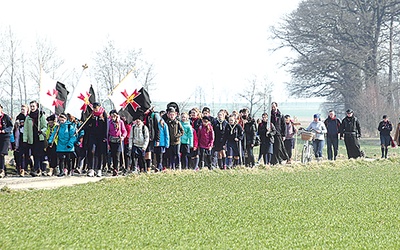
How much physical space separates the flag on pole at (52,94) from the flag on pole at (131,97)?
1745 millimetres

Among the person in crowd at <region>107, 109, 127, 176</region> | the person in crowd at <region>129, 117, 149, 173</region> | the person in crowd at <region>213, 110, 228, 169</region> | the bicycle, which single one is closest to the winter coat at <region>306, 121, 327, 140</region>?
the bicycle

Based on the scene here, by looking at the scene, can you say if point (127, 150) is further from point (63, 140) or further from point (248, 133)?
point (248, 133)

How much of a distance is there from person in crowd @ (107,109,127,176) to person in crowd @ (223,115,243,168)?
3897 millimetres

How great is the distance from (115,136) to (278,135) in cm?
725

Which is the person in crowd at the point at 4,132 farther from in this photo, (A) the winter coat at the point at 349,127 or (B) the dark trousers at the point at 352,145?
(B) the dark trousers at the point at 352,145

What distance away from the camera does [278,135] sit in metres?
26.4

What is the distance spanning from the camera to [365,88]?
221ft

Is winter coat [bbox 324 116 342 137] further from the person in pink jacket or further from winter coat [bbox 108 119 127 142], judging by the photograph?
winter coat [bbox 108 119 127 142]

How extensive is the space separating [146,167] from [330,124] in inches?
423

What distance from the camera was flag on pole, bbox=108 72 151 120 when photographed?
21.5m

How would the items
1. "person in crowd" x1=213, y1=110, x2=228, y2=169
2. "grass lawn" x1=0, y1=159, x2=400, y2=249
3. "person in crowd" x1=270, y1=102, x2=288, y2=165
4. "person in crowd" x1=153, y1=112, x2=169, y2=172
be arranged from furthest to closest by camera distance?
"person in crowd" x1=270, y1=102, x2=288, y2=165
"person in crowd" x1=213, y1=110, x2=228, y2=169
"person in crowd" x1=153, y1=112, x2=169, y2=172
"grass lawn" x1=0, y1=159, x2=400, y2=249

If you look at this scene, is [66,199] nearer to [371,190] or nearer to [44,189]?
[44,189]

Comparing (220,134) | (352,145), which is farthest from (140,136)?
(352,145)

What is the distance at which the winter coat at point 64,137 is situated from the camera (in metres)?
21.1
